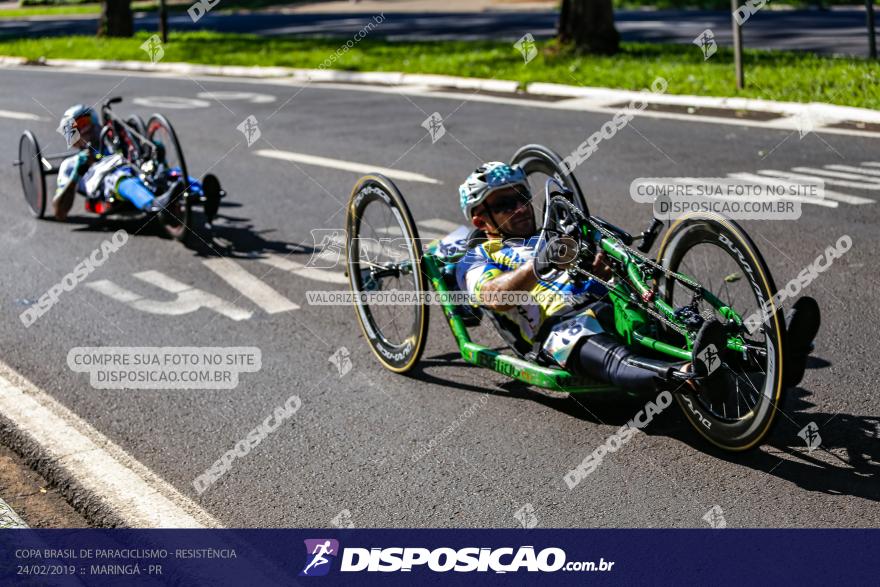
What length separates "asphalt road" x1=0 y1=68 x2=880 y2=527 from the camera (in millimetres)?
4801

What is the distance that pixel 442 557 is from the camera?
14.6 feet

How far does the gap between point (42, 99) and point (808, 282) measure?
1562 centimetres

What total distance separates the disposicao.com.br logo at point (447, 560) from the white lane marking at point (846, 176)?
21.9 feet

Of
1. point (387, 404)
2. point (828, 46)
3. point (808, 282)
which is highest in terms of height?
point (387, 404)

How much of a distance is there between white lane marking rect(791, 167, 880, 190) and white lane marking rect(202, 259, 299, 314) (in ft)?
17.6

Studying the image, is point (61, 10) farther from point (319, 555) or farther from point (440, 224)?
point (319, 555)

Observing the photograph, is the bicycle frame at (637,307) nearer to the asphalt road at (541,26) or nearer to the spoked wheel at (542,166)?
the spoked wheel at (542,166)

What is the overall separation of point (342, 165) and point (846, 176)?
536 cm

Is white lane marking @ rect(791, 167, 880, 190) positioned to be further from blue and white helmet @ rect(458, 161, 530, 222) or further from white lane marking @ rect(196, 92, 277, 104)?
white lane marking @ rect(196, 92, 277, 104)

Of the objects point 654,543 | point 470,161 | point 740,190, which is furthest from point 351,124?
point 654,543

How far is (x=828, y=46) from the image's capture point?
18797 mm

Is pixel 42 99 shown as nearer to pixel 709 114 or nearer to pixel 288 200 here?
pixel 288 200

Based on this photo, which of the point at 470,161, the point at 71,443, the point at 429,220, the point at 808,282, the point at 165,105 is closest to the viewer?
the point at 71,443

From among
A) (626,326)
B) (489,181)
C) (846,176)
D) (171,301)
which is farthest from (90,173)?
(846,176)
